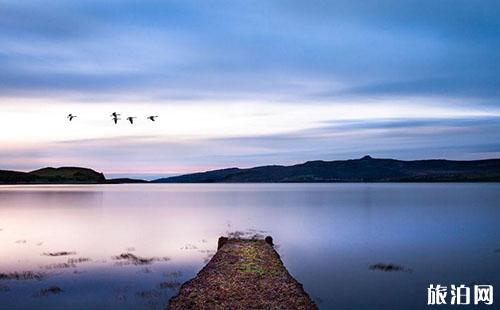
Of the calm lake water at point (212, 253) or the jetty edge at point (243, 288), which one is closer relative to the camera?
the jetty edge at point (243, 288)

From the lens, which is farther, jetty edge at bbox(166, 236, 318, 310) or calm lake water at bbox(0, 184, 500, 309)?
calm lake water at bbox(0, 184, 500, 309)

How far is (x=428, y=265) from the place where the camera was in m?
36.8

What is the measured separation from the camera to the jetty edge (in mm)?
19188

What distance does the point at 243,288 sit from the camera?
2145 cm

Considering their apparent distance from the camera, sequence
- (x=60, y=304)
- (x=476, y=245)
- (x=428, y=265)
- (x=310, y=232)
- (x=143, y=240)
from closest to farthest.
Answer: (x=60, y=304) < (x=428, y=265) < (x=476, y=245) < (x=143, y=240) < (x=310, y=232)

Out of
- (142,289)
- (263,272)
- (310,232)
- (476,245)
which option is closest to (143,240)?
(310,232)

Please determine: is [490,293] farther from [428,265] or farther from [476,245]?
[476,245]

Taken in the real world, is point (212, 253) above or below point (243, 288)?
below

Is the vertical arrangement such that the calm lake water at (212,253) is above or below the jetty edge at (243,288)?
below

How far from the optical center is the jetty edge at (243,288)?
19188 mm

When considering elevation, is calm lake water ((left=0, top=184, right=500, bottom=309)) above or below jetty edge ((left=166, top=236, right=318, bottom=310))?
below

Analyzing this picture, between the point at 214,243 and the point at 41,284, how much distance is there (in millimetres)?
22277

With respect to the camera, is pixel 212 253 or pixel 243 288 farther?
pixel 212 253

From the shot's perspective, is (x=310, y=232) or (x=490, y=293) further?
(x=310, y=232)
